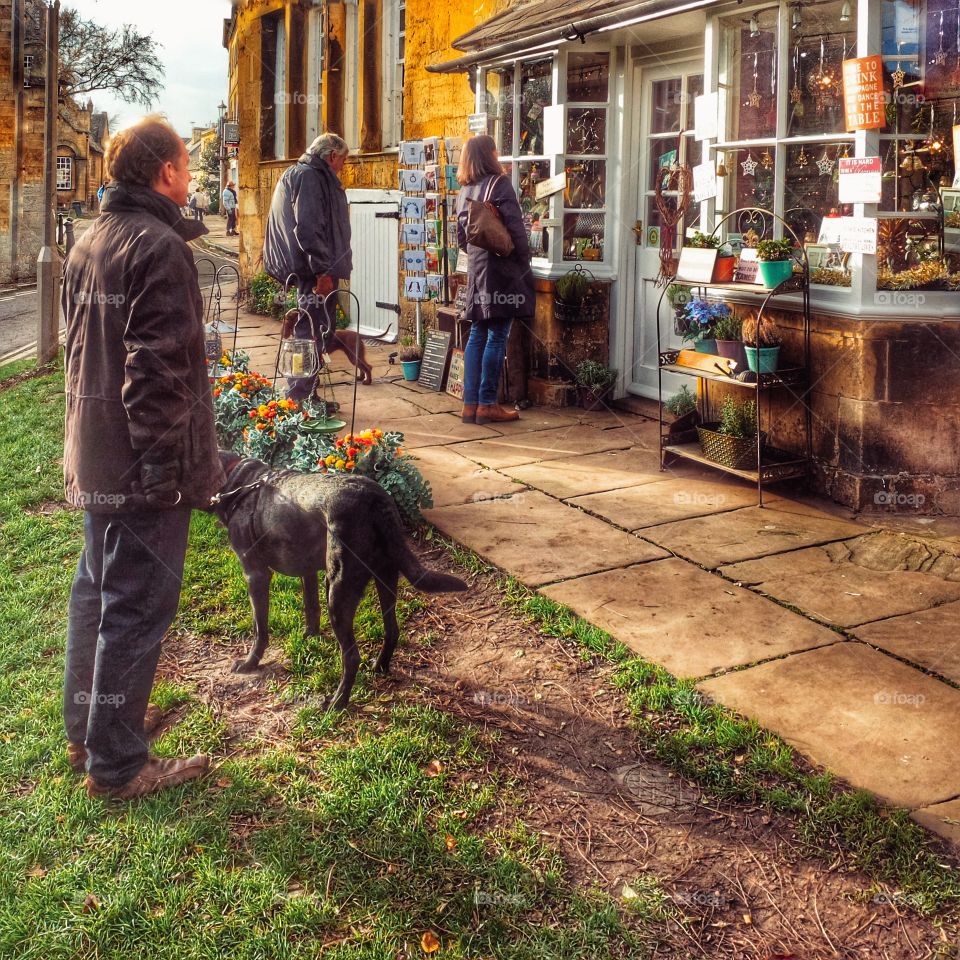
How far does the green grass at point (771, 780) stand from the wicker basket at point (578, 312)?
15.7 ft

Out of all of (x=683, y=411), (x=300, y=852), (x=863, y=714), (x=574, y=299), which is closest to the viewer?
(x=300, y=852)

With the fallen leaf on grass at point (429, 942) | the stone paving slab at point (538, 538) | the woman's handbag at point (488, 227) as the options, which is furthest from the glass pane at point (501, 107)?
the fallen leaf on grass at point (429, 942)

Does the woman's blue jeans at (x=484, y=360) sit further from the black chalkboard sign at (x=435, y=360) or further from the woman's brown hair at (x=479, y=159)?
the black chalkboard sign at (x=435, y=360)

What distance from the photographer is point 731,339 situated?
265 inches

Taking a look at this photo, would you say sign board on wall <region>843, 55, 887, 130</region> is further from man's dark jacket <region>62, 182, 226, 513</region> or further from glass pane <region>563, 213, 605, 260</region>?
man's dark jacket <region>62, 182, 226, 513</region>

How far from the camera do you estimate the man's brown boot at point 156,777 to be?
3436 millimetres

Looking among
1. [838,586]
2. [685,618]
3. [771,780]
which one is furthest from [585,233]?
[771,780]

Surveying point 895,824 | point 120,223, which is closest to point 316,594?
point 120,223

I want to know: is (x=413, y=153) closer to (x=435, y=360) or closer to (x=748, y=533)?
(x=435, y=360)

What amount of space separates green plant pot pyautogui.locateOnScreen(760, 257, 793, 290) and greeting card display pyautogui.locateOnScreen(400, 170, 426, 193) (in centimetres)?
526

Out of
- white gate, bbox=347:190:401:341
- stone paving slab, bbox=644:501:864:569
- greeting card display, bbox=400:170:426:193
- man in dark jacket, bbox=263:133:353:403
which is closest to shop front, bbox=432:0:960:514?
stone paving slab, bbox=644:501:864:569

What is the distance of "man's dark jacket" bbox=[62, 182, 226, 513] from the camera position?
3.18 metres

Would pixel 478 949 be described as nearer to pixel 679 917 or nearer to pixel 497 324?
→ pixel 679 917

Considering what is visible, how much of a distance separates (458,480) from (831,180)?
2838 mm
